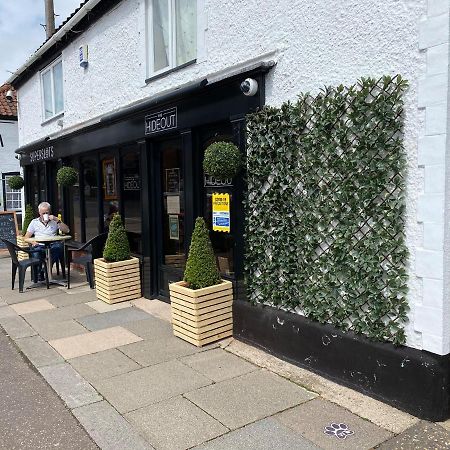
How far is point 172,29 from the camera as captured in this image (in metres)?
6.32

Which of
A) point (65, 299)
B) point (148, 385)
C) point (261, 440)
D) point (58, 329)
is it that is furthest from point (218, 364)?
point (65, 299)

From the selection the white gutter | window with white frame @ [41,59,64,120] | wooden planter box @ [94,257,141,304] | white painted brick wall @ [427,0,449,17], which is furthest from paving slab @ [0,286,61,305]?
white painted brick wall @ [427,0,449,17]

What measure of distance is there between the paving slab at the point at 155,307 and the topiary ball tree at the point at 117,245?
2.36ft

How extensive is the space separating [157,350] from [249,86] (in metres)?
2.90

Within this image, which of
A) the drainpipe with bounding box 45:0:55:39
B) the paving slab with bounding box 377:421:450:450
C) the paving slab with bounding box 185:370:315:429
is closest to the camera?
the paving slab with bounding box 377:421:450:450

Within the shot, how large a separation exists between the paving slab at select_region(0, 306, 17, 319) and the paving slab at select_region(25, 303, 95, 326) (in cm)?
28

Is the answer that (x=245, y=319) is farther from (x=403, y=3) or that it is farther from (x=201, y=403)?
(x=403, y=3)

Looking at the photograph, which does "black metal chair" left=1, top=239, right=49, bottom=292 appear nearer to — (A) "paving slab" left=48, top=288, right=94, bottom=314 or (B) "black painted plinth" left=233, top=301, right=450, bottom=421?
(A) "paving slab" left=48, top=288, right=94, bottom=314

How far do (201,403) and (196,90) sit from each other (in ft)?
11.4

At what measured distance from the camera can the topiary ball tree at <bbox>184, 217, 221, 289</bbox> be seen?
16.2 feet

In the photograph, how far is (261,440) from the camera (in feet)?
10.2

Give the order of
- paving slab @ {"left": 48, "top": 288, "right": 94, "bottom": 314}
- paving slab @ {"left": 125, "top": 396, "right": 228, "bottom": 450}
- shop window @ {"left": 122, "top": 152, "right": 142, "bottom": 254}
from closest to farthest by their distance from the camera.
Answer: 1. paving slab @ {"left": 125, "top": 396, "right": 228, "bottom": 450}
2. paving slab @ {"left": 48, "top": 288, "right": 94, "bottom": 314}
3. shop window @ {"left": 122, "top": 152, "right": 142, "bottom": 254}

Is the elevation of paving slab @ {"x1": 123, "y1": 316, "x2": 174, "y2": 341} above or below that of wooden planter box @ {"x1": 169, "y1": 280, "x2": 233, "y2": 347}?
below

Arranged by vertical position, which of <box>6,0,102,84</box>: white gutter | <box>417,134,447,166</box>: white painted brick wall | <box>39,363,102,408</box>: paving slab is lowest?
<box>39,363,102,408</box>: paving slab
